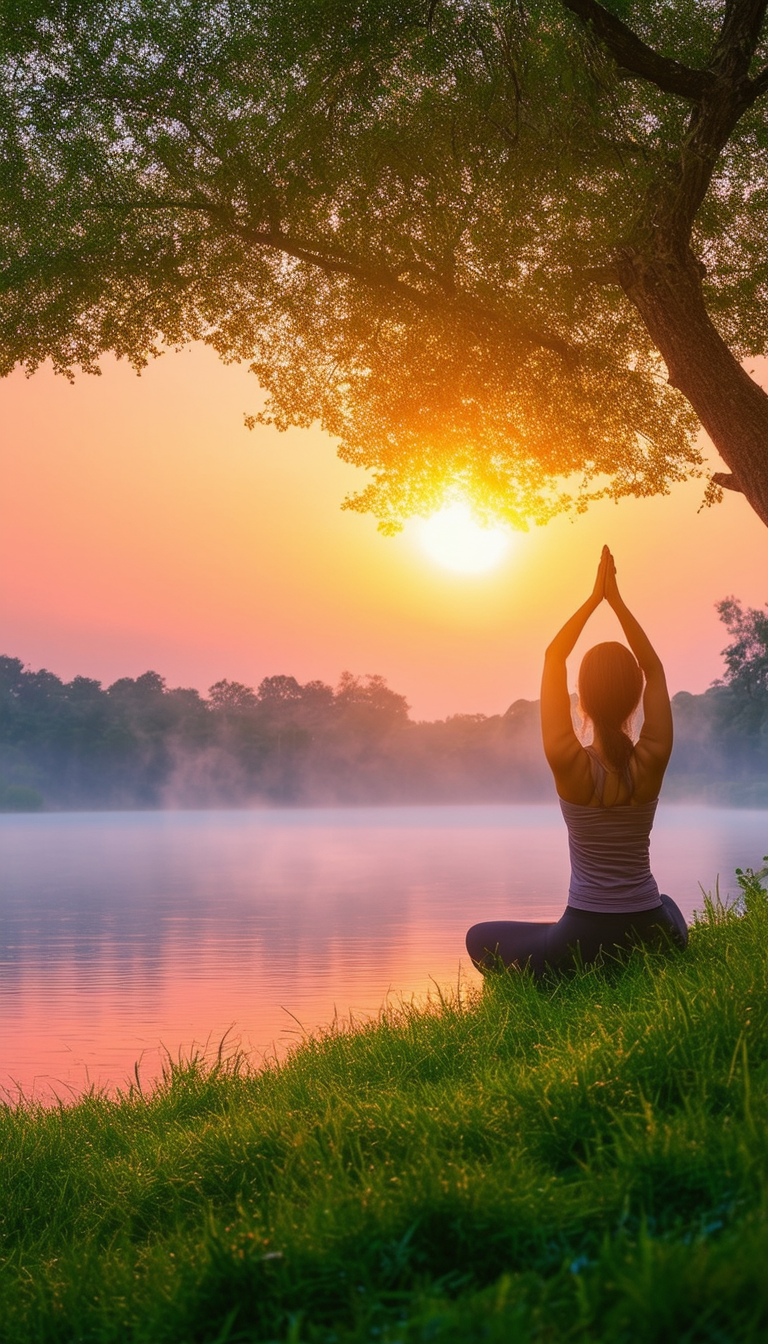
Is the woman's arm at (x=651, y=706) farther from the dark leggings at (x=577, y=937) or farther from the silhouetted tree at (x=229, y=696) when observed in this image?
the silhouetted tree at (x=229, y=696)

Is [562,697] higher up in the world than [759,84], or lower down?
lower down

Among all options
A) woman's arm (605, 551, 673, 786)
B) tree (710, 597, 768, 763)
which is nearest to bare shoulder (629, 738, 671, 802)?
woman's arm (605, 551, 673, 786)

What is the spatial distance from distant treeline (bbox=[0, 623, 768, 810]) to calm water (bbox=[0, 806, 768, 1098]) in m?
62.3

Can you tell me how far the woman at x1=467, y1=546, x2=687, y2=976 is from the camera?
543cm

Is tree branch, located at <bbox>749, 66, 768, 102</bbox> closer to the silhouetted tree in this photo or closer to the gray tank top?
the gray tank top

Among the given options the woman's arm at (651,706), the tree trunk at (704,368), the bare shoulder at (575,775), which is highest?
the tree trunk at (704,368)

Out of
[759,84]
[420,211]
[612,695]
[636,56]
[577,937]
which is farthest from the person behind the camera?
[420,211]

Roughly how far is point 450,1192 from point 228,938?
11211 millimetres

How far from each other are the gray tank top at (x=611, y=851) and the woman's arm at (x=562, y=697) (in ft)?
0.60

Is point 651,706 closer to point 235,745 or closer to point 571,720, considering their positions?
point 571,720

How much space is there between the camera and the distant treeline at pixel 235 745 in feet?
303

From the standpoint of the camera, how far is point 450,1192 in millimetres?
2801

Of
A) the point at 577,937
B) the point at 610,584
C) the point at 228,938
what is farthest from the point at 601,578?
the point at 228,938

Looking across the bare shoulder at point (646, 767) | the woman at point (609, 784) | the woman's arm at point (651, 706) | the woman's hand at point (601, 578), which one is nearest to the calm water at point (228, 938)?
the woman at point (609, 784)
